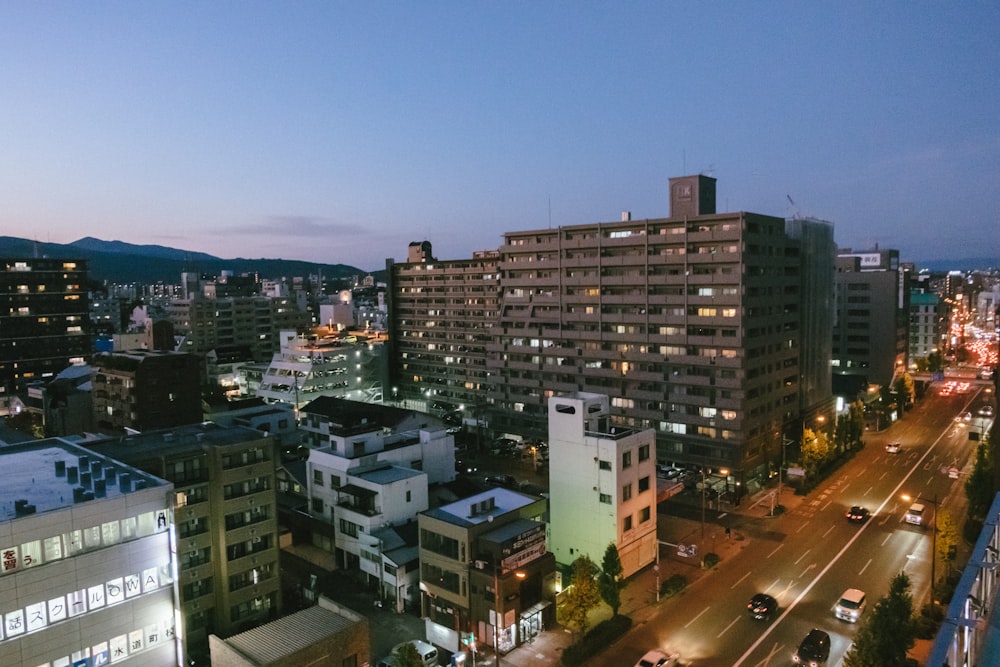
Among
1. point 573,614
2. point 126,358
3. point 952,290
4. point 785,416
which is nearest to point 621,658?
point 573,614

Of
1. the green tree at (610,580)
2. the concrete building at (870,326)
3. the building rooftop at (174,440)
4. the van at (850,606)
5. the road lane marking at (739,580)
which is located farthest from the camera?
the concrete building at (870,326)

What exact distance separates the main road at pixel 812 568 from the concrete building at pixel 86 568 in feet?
67.4

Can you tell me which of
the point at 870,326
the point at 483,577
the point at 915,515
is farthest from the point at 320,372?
the point at 870,326

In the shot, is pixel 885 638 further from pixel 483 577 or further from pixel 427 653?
pixel 427 653

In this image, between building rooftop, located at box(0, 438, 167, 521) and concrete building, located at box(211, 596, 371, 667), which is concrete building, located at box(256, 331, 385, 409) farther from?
concrete building, located at box(211, 596, 371, 667)

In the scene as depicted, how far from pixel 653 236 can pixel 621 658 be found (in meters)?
39.5

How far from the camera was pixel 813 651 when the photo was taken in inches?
1156

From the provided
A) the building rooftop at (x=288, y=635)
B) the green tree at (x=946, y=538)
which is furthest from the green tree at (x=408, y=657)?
the green tree at (x=946, y=538)

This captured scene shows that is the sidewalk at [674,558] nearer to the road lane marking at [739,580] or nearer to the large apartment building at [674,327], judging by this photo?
the road lane marking at [739,580]

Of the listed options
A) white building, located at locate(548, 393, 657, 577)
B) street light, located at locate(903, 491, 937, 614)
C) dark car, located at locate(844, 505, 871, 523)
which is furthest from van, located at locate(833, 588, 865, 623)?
dark car, located at locate(844, 505, 871, 523)

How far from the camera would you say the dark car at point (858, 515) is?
153 ft

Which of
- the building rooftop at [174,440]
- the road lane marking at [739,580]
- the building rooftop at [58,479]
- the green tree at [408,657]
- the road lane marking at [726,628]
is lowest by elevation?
the road lane marking at [739,580]

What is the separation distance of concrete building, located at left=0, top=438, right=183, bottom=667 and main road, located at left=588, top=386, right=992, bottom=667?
20554 mm

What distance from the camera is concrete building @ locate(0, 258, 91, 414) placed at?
302 feet
